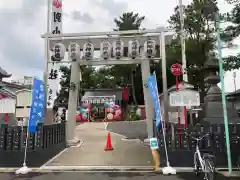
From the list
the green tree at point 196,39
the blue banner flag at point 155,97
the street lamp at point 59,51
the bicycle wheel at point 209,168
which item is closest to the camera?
the bicycle wheel at point 209,168

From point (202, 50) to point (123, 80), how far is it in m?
25.9

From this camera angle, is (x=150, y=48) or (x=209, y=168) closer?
(x=209, y=168)

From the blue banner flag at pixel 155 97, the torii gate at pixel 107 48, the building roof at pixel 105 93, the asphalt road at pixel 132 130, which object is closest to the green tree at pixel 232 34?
the blue banner flag at pixel 155 97

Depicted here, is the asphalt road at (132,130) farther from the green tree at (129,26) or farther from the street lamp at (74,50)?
the green tree at (129,26)

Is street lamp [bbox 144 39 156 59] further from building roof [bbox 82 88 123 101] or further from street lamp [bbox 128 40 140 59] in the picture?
building roof [bbox 82 88 123 101]

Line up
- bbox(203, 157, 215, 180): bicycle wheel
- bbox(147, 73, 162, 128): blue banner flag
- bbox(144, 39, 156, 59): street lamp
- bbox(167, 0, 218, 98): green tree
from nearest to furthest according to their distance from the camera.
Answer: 1. bbox(203, 157, 215, 180): bicycle wheel
2. bbox(147, 73, 162, 128): blue banner flag
3. bbox(144, 39, 156, 59): street lamp
4. bbox(167, 0, 218, 98): green tree

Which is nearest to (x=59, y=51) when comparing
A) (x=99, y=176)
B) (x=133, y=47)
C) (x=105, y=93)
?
(x=133, y=47)

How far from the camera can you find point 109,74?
4950 cm

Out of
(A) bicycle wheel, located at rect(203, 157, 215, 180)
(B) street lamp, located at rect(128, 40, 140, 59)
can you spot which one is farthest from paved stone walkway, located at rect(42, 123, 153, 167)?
(B) street lamp, located at rect(128, 40, 140, 59)

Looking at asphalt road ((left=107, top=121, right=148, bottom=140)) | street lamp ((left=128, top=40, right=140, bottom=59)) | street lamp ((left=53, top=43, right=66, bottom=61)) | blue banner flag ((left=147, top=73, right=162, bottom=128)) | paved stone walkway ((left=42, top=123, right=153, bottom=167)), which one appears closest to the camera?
blue banner flag ((left=147, top=73, right=162, bottom=128))

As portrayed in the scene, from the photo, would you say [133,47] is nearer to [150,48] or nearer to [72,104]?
[150,48]

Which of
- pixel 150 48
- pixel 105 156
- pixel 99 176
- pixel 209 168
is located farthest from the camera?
pixel 150 48

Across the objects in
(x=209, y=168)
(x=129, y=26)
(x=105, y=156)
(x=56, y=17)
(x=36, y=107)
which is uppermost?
(x=129, y=26)

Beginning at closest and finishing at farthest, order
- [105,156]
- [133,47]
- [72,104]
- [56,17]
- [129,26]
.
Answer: [105,156]
[133,47]
[72,104]
[56,17]
[129,26]
